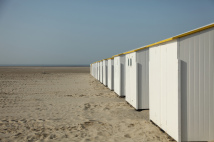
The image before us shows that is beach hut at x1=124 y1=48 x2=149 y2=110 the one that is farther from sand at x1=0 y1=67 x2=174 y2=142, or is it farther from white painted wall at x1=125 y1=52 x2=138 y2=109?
sand at x1=0 y1=67 x2=174 y2=142

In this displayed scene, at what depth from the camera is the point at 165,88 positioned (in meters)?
5.95

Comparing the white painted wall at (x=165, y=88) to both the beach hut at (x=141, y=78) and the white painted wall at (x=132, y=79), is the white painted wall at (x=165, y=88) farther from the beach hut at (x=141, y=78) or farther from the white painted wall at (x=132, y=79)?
the white painted wall at (x=132, y=79)

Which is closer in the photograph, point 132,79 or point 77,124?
point 77,124

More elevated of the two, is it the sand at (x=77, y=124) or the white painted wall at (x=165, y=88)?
the white painted wall at (x=165, y=88)

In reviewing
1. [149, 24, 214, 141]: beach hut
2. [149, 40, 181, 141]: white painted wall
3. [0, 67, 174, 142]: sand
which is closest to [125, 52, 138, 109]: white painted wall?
[0, 67, 174, 142]: sand

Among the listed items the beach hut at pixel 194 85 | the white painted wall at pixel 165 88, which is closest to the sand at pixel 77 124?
the white painted wall at pixel 165 88

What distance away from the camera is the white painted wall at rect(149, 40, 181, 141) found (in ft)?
17.2

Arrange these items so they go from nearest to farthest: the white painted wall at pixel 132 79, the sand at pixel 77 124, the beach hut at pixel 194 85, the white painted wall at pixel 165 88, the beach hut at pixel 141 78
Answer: the beach hut at pixel 194 85, the white painted wall at pixel 165 88, the sand at pixel 77 124, the beach hut at pixel 141 78, the white painted wall at pixel 132 79

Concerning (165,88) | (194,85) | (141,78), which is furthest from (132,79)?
(194,85)

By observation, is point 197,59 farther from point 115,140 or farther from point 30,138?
point 30,138

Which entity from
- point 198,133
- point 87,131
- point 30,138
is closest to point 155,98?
point 198,133

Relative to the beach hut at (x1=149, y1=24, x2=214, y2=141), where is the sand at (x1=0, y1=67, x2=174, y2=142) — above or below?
below

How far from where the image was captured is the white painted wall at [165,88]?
525 cm

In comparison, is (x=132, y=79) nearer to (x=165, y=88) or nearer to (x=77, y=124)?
(x=77, y=124)
